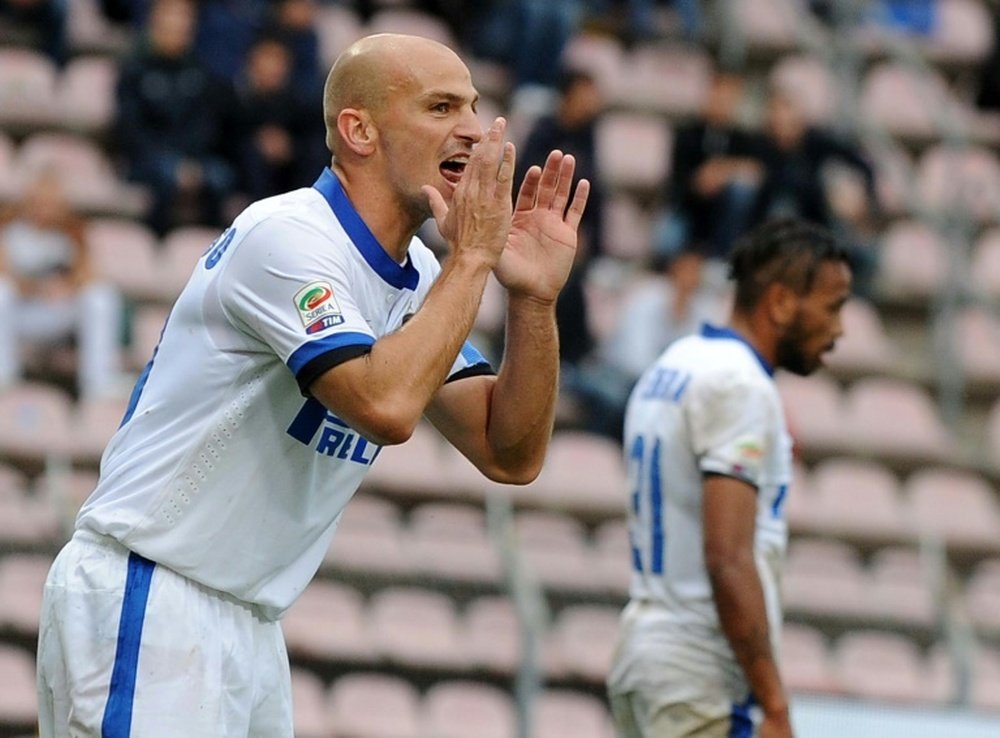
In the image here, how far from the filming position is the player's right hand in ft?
13.4

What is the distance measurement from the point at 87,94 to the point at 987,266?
19.4 feet

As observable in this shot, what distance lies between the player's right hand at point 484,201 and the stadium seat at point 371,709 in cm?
507

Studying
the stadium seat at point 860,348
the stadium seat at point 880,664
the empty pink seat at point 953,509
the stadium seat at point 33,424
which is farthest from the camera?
the stadium seat at point 860,348

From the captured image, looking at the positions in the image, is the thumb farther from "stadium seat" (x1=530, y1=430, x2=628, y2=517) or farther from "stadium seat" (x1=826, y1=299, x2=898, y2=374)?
"stadium seat" (x1=826, y1=299, x2=898, y2=374)

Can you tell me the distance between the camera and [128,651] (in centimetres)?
414

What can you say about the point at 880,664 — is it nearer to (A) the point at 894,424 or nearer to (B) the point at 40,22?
(A) the point at 894,424

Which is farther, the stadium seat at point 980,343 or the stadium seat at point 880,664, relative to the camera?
the stadium seat at point 980,343

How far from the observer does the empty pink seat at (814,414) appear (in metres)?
11.2

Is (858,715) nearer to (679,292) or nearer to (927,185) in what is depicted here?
(679,292)

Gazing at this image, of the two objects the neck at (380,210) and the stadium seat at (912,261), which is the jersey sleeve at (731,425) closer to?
the neck at (380,210)

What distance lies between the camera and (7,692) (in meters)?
8.57

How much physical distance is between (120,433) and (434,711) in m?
4.90

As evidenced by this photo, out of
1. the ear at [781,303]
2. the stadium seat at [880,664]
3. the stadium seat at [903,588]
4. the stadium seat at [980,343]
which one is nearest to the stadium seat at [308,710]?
the stadium seat at [880,664]

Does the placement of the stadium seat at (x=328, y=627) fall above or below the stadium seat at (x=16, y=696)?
above
